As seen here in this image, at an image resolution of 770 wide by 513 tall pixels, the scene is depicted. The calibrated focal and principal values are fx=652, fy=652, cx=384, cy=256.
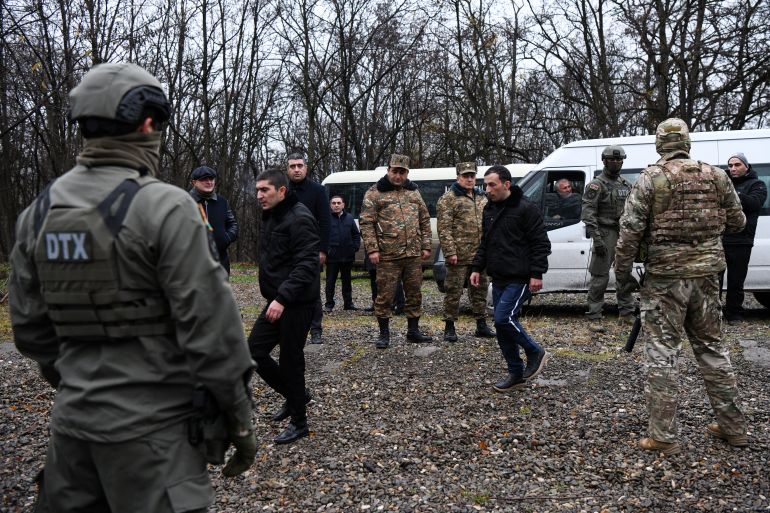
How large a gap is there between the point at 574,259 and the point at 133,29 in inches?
580

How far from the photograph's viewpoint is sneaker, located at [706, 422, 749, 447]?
4207 mm

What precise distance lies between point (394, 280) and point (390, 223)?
0.64 m

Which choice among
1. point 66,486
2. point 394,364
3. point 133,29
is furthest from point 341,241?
point 133,29

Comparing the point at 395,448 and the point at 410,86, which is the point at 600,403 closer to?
the point at 395,448

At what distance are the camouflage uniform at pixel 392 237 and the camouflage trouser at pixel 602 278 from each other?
271cm

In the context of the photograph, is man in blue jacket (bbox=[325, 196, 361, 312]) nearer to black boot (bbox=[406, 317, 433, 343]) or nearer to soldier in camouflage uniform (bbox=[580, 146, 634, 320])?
black boot (bbox=[406, 317, 433, 343])

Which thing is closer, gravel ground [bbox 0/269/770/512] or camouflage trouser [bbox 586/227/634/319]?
gravel ground [bbox 0/269/770/512]

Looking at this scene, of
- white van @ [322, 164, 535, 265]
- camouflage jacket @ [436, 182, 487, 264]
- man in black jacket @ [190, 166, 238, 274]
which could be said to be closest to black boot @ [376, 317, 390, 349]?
camouflage jacket @ [436, 182, 487, 264]

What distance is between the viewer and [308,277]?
440 cm

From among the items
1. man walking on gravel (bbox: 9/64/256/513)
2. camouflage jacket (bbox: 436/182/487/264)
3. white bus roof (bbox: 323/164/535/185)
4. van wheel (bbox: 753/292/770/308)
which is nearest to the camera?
man walking on gravel (bbox: 9/64/256/513)

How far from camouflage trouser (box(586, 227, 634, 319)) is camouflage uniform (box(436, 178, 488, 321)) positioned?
1831mm

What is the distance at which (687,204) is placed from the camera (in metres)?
4.16

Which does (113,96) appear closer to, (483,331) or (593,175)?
(483,331)

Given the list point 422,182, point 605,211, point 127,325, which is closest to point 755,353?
point 605,211
